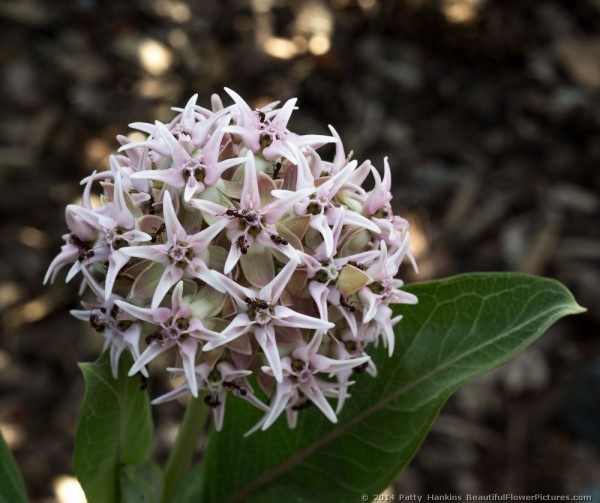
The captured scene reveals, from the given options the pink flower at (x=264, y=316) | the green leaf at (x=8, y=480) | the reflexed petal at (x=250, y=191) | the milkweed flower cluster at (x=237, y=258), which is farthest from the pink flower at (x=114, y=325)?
the green leaf at (x=8, y=480)

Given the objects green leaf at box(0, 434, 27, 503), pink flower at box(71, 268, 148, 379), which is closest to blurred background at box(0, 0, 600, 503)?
green leaf at box(0, 434, 27, 503)

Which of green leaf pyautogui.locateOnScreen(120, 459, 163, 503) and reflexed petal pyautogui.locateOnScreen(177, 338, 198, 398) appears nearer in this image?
reflexed petal pyautogui.locateOnScreen(177, 338, 198, 398)

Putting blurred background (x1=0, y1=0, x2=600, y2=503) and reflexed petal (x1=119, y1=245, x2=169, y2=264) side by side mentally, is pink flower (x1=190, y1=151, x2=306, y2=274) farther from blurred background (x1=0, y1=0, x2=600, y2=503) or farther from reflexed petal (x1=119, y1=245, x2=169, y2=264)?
blurred background (x1=0, y1=0, x2=600, y2=503)

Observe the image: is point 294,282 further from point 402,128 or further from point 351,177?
point 402,128

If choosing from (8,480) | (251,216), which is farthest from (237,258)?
(8,480)

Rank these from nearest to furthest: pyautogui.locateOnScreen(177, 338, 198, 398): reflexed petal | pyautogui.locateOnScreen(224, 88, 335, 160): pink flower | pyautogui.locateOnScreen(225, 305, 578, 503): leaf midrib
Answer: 1. pyautogui.locateOnScreen(177, 338, 198, 398): reflexed petal
2. pyautogui.locateOnScreen(224, 88, 335, 160): pink flower
3. pyautogui.locateOnScreen(225, 305, 578, 503): leaf midrib
